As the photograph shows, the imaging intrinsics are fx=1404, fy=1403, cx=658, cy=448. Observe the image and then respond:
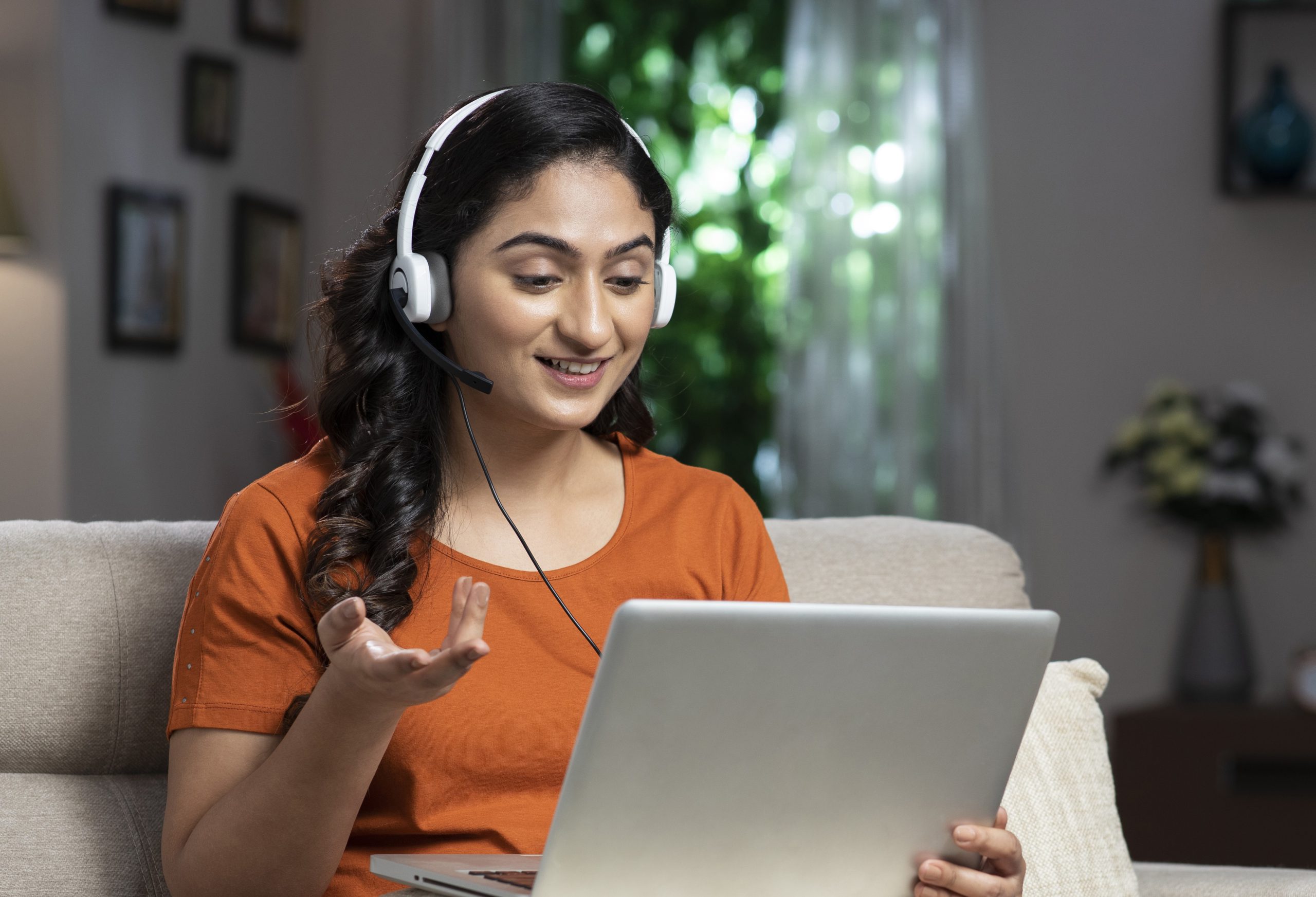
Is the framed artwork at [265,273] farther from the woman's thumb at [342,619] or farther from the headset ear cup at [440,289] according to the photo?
the woman's thumb at [342,619]

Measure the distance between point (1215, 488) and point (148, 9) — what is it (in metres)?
2.64

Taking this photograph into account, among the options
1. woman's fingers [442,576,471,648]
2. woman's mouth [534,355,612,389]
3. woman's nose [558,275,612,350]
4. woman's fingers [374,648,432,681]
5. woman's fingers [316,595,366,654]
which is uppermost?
woman's nose [558,275,612,350]

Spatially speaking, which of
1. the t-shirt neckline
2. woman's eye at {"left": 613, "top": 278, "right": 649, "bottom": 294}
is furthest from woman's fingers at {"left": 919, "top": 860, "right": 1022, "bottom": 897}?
woman's eye at {"left": 613, "top": 278, "right": 649, "bottom": 294}

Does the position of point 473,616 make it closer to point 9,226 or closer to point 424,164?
point 424,164

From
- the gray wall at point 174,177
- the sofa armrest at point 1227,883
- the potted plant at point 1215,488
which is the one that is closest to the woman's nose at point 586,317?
the sofa armrest at point 1227,883

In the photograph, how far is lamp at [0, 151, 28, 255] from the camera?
295cm

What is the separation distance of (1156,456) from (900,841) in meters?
2.48

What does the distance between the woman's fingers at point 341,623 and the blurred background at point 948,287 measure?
7.24 ft

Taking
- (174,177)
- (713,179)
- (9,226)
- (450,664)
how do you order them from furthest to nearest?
(713,179)
(174,177)
(9,226)
(450,664)

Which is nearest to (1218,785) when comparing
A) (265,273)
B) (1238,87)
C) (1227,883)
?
(1227,883)

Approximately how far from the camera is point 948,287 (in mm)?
3422

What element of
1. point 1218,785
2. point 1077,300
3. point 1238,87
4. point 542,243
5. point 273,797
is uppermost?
point 1238,87

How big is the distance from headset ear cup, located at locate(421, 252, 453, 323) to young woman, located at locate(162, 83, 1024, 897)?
1 cm

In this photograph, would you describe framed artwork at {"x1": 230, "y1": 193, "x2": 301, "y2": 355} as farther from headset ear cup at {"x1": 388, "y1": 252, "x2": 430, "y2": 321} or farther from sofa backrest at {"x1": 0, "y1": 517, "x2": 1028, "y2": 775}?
headset ear cup at {"x1": 388, "y1": 252, "x2": 430, "y2": 321}
